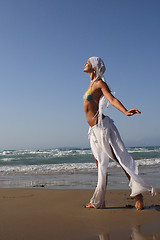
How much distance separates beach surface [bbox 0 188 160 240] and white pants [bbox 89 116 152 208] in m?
0.23

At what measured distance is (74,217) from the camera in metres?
2.98

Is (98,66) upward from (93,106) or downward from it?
upward

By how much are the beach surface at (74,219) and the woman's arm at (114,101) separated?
1.21 metres

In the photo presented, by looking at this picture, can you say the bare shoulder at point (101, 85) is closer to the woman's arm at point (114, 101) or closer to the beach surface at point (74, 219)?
the woman's arm at point (114, 101)

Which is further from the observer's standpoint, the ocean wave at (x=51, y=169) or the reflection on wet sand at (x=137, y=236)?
the ocean wave at (x=51, y=169)

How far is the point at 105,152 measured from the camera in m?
3.44

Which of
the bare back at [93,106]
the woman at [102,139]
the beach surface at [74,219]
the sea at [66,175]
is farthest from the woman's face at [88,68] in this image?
the sea at [66,175]

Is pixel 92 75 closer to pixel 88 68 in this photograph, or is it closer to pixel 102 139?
pixel 88 68

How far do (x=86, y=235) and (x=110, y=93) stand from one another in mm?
1761

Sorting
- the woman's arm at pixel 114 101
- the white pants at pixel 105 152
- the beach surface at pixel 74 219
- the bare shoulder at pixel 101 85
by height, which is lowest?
the beach surface at pixel 74 219

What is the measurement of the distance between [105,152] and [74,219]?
0.98m

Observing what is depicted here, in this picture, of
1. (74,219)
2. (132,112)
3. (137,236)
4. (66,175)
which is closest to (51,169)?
(66,175)

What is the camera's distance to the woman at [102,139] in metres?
3.22

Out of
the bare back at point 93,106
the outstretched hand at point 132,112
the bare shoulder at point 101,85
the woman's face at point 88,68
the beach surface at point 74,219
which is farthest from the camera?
the woman's face at point 88,68
